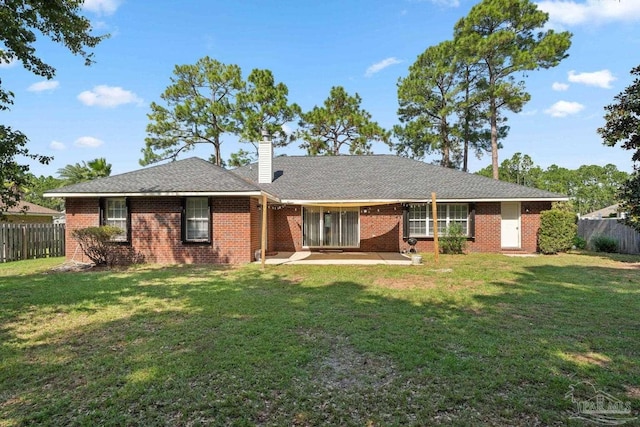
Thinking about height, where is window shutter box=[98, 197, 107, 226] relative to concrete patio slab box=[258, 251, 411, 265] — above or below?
above

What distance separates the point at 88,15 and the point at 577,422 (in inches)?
502

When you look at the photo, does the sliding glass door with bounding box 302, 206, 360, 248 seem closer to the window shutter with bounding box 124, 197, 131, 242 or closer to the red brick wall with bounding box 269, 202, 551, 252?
the red brick wall with bounding box 269, 202, 551, 252

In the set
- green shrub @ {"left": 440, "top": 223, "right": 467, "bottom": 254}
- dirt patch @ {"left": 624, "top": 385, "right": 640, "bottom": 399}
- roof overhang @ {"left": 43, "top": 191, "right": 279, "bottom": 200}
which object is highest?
roof overhang @ {"left": 43, "top": 191, "right": 279, "bottom": 200}

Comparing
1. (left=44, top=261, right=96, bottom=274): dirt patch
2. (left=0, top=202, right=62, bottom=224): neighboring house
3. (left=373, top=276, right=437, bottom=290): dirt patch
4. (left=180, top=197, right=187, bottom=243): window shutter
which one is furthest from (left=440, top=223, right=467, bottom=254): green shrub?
(left=0, top=202, right=62, bottom=224): neighboring house

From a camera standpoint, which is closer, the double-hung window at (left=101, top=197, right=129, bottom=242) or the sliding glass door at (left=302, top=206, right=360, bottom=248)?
the double-hung window at (left=101, top=197, right=129, bottom=242)

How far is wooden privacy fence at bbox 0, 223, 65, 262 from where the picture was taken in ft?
48.5

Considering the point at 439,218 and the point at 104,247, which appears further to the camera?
the point at 439,218

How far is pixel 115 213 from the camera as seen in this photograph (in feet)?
47.0

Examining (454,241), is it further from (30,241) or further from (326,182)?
(30,241)

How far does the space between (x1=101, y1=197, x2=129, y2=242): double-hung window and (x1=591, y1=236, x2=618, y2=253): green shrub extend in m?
22.2

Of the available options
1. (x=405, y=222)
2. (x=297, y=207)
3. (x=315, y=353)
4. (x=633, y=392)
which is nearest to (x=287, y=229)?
(x=297, y=207)

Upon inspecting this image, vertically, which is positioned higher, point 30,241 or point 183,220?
point 183,220

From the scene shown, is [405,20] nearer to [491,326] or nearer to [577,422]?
[491,326]

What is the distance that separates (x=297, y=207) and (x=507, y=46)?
19.3m
